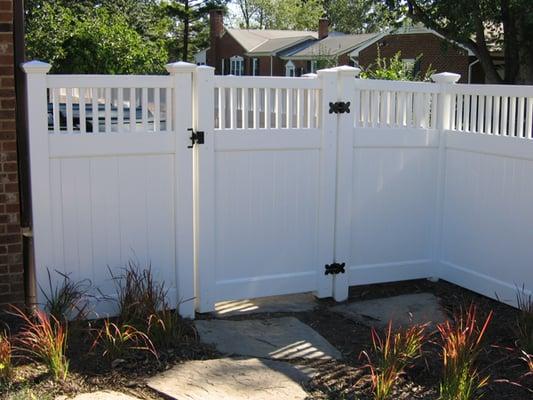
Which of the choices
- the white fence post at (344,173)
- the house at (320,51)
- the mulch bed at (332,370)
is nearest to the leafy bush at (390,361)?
the mulch bed at (332,370)

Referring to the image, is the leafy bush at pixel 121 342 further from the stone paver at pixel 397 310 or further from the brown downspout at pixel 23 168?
the stone paver at pixel 397 310

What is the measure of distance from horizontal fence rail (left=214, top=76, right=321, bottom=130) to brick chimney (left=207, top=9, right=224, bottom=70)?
144 feet

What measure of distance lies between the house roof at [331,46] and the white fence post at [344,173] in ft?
96.6

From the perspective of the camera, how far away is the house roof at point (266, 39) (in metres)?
44.2

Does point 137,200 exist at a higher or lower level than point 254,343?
higher

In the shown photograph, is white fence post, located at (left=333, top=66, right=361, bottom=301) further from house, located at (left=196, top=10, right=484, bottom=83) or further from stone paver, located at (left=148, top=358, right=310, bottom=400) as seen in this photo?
house, located at (left=196, top=10, right=484, bottom=83)

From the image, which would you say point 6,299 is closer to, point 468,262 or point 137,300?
point 137,300

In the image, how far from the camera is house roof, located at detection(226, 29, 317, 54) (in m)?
44.2

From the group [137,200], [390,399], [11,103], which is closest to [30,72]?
[11,103]

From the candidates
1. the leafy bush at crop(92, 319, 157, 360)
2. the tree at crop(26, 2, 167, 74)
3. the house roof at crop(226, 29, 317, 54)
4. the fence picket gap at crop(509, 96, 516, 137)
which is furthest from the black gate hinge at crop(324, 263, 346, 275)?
the house roof at crop(226, 29, 317, 54)

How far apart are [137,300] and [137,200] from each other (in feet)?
2.27

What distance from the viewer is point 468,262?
18.3ft

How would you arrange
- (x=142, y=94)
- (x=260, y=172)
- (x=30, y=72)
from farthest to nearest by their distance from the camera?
(x=260, y=172) → (x=142, y=94) → (x=30, y=72)

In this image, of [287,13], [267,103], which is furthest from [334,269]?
[287,13]
